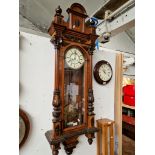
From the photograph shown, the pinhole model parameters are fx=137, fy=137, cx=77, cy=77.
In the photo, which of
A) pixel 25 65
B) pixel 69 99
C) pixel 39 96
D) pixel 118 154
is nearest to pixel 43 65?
pixel 25 65

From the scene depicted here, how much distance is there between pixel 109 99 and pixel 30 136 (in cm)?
93

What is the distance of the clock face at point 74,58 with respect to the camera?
1.17 meters

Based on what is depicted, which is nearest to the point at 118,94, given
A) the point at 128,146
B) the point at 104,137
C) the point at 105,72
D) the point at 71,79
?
the point at 105,72

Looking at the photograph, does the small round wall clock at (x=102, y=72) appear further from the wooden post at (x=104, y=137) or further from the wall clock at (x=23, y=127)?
the wall clock at (x=23, y=127)

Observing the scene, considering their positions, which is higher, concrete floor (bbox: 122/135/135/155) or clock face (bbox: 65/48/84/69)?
clock face (bbox: 65/48/84/69)

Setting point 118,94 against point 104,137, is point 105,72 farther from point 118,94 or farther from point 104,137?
point 104,137

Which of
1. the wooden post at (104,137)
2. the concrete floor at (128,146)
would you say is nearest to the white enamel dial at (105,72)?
the wooden post at (104,137)

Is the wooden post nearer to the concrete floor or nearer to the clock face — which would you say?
the clock face

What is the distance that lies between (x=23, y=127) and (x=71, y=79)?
1.81 ft

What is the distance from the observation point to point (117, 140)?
166cm

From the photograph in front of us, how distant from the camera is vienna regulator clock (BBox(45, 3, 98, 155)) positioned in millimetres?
1097

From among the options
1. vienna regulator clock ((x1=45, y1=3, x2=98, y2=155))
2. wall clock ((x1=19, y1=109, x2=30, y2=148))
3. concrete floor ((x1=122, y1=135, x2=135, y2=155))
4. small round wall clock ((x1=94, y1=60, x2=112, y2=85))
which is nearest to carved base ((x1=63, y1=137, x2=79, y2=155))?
vienna regulator clock ((x1=45, y1=3, x2=98, y2=155))
